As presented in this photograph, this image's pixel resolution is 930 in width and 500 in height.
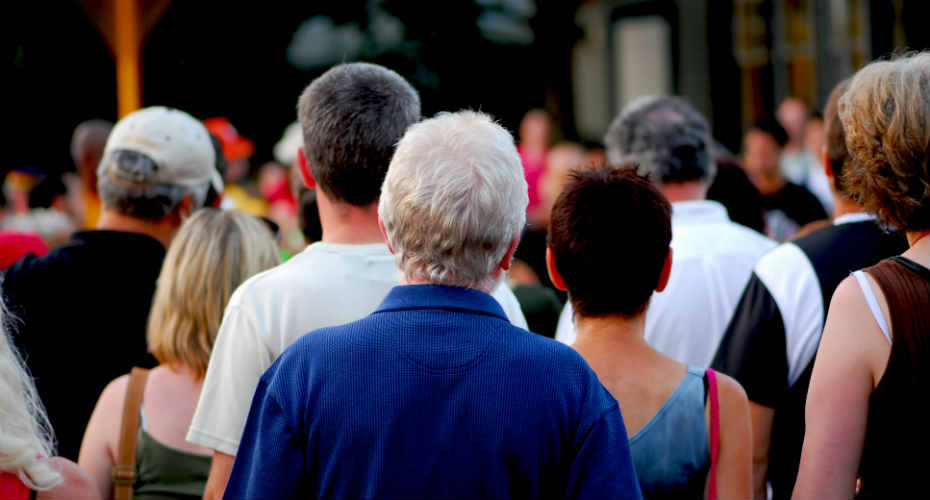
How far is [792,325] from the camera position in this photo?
3096mm

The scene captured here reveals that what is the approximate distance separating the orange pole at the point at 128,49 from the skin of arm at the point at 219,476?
19.3 ft

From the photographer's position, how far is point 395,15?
47.6 ft

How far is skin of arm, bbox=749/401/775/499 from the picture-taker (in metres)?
3.03

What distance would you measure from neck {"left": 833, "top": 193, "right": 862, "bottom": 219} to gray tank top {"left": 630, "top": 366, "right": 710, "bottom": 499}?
102 centimetres

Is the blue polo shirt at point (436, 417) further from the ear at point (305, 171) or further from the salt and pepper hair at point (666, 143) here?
the salt and pepper hair at point (666, 143)

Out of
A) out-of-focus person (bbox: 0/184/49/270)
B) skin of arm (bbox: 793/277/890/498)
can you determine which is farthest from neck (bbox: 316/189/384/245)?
out-of-focus person (bbox: 0/184/49/270)

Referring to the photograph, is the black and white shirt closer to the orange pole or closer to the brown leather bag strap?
the brown leather bag strap

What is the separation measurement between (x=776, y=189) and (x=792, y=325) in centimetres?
464

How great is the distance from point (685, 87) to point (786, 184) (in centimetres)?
607

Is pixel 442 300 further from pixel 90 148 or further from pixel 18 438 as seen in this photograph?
pixel 90 148

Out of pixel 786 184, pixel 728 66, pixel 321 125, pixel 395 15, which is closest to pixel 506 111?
pixel 395 15

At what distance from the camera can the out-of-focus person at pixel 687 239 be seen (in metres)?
3.64

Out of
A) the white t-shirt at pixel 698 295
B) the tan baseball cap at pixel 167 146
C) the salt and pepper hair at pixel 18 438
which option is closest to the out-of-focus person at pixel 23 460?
the salt and pepper hair at pixel 18 438

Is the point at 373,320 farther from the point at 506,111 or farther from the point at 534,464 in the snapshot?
the point at 506,111
